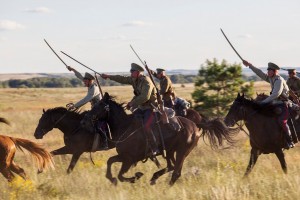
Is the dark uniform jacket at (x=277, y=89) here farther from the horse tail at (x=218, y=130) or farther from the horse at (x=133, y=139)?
the horse at (x=133, y=139)

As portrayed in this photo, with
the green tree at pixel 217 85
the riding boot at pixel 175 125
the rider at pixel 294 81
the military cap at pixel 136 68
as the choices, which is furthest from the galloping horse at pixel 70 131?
the green tree at pixel 217 85

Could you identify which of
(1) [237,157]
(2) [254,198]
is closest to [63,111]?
(1) [237,157]

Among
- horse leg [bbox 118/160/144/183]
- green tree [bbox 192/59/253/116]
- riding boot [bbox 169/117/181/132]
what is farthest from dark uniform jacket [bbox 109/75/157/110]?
green tree [bbox 192/59/253/116]

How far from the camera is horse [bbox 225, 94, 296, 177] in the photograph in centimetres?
1212

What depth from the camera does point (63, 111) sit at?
43.7 ft

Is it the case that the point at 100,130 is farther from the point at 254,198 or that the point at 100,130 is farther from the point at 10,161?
the point at 254,198

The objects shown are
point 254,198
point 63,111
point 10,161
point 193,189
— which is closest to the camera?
point 254,198

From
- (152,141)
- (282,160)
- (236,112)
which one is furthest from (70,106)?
(282,160)

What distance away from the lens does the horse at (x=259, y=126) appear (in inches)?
477

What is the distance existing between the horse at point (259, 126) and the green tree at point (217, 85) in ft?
57.3

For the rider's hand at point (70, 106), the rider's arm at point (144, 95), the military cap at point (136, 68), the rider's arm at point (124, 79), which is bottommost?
the rider's hand at point (70, 106)

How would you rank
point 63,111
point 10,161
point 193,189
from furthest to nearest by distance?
1. point 63,111
2. point 10,161
3. point 193,189

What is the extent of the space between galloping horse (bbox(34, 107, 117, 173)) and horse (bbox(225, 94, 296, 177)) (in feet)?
10.3

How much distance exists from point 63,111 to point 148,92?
3.18m
